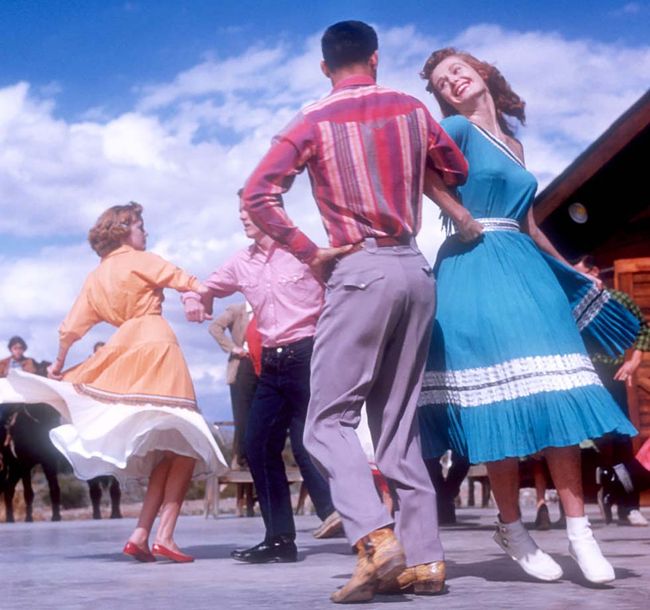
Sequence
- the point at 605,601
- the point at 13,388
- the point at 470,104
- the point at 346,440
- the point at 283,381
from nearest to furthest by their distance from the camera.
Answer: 1. the point at 605,601
2. the point at 346,440
3. the point at 470,104
4. the point at 283,381
5. the point at 13,388

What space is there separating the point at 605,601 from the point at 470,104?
1.94m

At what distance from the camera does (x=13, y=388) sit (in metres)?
6.48

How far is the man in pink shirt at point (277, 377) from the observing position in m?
5.97

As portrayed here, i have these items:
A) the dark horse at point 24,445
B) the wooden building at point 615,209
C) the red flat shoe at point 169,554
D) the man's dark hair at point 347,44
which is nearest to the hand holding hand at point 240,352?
the wooden building at point 615,209

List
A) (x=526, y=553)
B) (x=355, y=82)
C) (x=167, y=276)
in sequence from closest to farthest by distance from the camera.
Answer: (x=355, y=82), (x=526, y=553), (x=167, y=276)

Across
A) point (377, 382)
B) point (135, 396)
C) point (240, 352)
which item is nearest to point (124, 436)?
point (135, 396)

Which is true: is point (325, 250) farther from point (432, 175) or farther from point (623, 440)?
point (623, 440)

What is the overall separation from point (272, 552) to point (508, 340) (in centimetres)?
222

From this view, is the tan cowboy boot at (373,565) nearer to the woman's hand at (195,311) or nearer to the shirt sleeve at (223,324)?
the woman's hand at (195,311)

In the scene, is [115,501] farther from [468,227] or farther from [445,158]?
[445,158]

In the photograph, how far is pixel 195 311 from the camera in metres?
6.13

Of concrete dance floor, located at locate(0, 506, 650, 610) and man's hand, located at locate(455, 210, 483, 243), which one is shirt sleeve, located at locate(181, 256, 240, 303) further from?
man's hand, located at locate(455, 210, 483, 243)

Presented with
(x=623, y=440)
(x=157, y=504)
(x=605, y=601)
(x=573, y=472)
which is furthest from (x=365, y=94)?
(x=623, y=440)

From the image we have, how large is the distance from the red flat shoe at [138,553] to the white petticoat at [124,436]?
380mm
